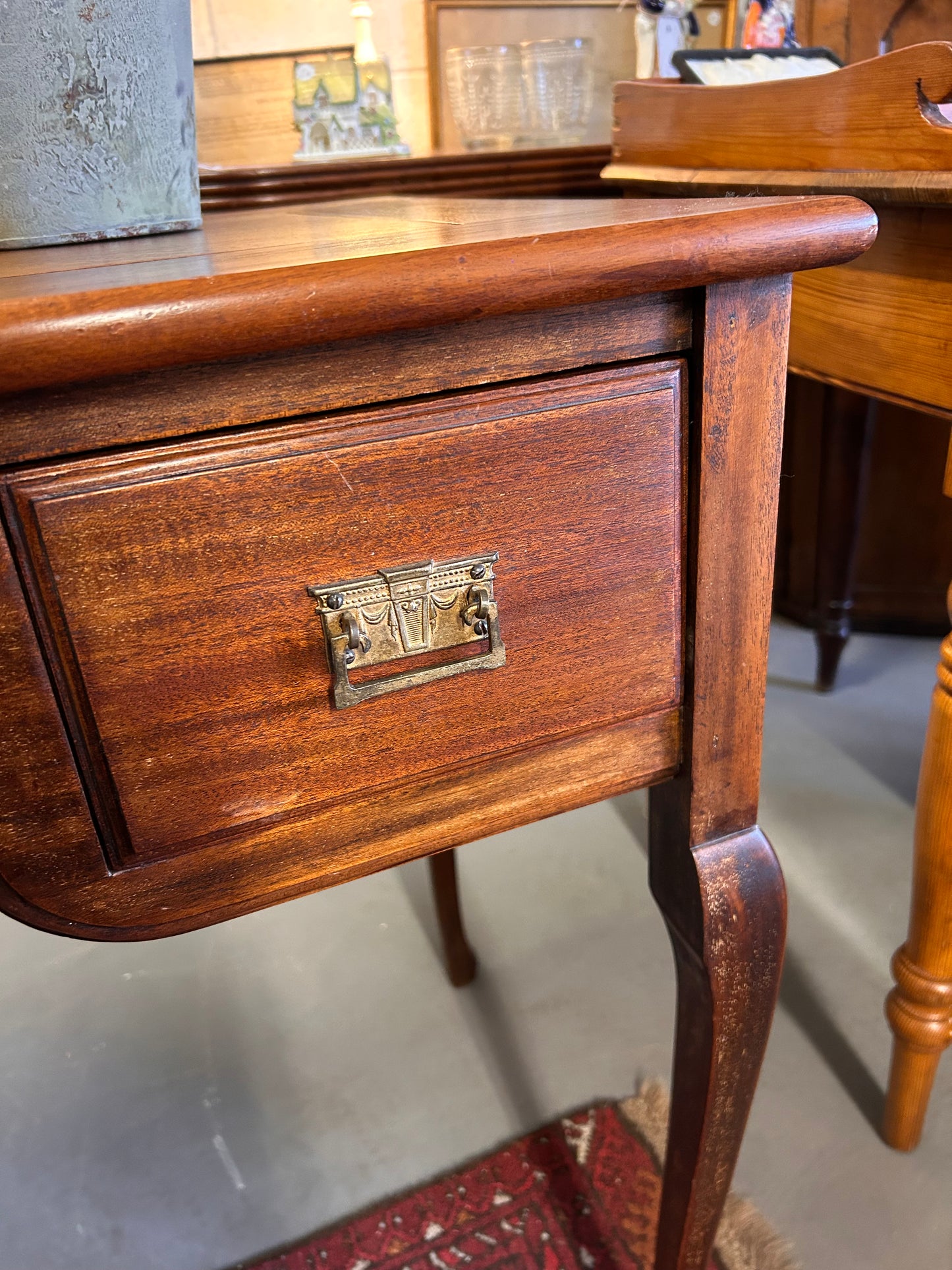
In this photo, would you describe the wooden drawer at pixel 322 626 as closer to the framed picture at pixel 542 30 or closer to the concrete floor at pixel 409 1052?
the concrete floor at pixel 409 1052

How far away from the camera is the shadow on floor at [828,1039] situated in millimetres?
825

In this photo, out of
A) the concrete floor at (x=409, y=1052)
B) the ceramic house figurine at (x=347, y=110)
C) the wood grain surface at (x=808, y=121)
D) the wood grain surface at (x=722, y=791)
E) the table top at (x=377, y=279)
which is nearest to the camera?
the table top at (x=377, y=279)

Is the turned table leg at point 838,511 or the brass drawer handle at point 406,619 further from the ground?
the brass drawer handle at point 406,619

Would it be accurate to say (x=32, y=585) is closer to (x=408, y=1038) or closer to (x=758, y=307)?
(x=758, y=307)

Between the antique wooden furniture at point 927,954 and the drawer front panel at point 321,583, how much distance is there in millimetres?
311

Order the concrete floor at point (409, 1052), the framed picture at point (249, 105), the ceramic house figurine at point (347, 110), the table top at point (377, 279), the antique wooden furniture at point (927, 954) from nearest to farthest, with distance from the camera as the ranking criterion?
1. the table top at point (377, 279)
2. the antique wooden furniture at point (927, 954)
3. the concrete floor at point (409, 1052)
4. the ceramic house figurine at point (347, 110)
5. the framed picture at point (249, 105)

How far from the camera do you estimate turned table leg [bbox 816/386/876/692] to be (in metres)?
1.22

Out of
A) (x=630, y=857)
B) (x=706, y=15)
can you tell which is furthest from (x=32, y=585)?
(x=706, y=15)

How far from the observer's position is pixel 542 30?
1314 millimetres

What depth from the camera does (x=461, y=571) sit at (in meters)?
0.37

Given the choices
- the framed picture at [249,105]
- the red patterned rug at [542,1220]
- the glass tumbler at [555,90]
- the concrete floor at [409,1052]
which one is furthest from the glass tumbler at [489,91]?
the red patterned rug at [542,1220]

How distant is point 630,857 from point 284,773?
823 mm

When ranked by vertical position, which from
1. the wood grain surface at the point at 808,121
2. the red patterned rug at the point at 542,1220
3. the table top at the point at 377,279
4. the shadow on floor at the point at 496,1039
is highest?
the wood grain surface at the point at 808,121

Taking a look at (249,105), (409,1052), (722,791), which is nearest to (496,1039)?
(409,1052)
